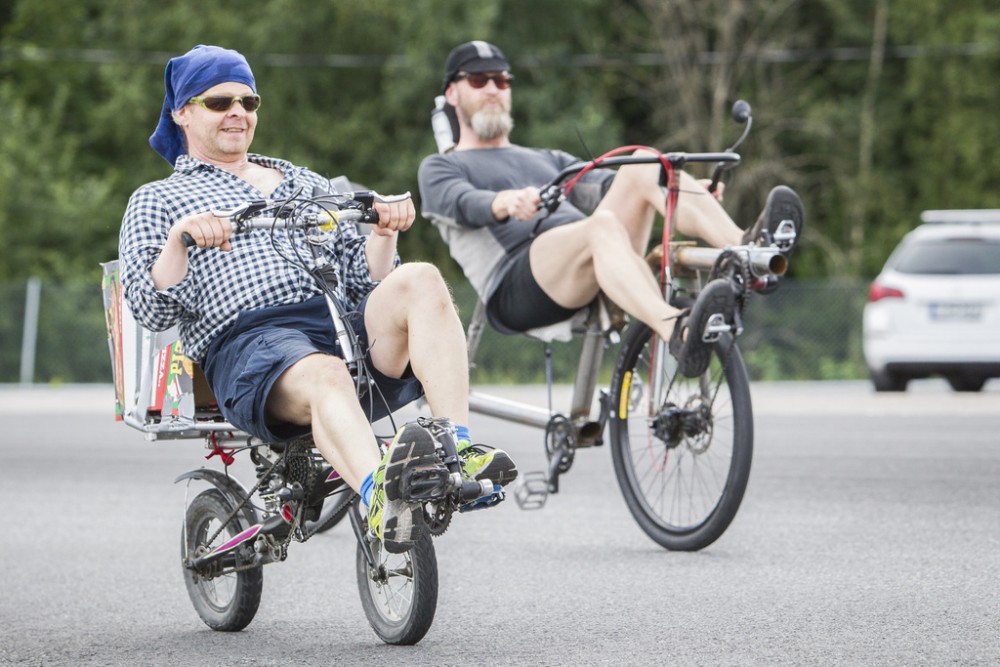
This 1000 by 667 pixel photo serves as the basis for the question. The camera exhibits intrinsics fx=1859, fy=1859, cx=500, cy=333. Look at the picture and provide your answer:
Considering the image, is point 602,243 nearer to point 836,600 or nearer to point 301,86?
point 836,600

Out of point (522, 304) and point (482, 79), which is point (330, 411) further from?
point (482, 79)

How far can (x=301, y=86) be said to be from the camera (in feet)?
111

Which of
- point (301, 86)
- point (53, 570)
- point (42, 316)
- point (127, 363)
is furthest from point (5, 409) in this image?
point (301, 86)

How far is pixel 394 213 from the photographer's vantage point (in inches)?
209

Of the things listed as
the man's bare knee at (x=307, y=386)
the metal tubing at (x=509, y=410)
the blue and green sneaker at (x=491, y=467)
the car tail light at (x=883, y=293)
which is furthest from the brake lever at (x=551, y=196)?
the car tail light at (x=883, y=293)

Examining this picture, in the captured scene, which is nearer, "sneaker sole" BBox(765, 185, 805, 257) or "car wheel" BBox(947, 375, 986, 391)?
"sneaker sole" BBox(765, 185, 805, 257)

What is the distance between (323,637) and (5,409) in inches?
555

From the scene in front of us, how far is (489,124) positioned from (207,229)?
3.32 meters

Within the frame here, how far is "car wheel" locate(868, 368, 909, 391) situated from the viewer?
58.1 feet

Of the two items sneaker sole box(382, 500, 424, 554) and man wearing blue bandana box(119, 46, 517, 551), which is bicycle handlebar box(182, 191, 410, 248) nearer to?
man wearing blue bandana box(119, 46, 517, 551)

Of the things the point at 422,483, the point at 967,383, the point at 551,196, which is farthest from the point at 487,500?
the point at 967,383

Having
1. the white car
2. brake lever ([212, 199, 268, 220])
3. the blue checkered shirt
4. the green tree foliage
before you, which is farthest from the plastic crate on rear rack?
the green tree foliage

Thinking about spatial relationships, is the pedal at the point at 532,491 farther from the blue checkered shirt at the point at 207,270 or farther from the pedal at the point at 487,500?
the pedal at the point at 487,500

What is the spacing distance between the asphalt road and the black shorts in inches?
35.9
